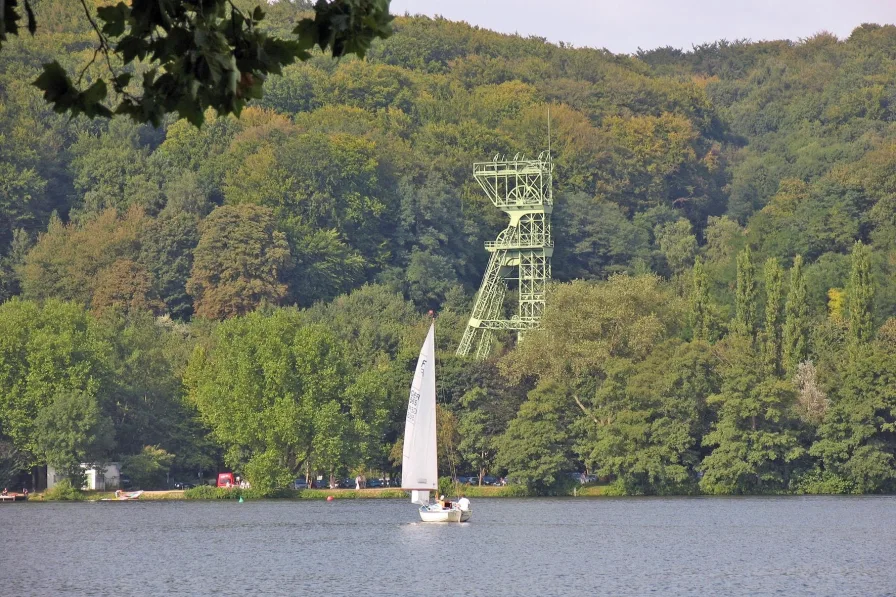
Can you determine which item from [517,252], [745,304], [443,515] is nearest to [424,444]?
[443,515]

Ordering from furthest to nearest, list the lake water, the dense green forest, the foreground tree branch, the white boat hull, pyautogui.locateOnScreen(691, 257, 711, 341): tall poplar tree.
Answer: pyautogui.locateOnScreen(691, 257, 711, 341): tall poplar tree
the dense green forest
the white boat hull
the lake water
the foreground tree branch

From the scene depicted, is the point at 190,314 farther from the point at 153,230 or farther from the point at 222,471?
the point at 222,471

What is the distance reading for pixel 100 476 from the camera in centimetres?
8375

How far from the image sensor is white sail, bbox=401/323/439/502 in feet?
203

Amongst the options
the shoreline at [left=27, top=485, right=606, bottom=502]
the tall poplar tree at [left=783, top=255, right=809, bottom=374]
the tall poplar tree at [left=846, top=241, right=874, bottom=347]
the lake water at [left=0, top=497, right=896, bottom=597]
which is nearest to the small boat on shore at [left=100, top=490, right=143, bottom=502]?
the shoreline at [left=27, top=485, right=606, bottom=502]

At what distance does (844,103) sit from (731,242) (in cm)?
2777

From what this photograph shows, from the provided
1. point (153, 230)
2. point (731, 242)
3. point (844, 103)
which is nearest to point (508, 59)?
point (844, 103)

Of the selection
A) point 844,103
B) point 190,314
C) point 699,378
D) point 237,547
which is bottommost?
point 237,547

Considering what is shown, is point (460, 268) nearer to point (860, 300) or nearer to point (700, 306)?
point (700, 306)

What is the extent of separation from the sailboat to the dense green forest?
15.3 m

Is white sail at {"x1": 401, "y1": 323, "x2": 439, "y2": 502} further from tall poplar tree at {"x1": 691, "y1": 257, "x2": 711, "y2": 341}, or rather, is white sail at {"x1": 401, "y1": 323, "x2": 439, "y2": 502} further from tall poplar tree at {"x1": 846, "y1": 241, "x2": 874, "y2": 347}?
tall poplar tree at {"x1": 846, "y1": 241, "x2": 874, "y2": 347}

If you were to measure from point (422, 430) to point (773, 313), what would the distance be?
3074 cm

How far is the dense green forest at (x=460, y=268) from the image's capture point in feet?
257

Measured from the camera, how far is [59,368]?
268 feet
